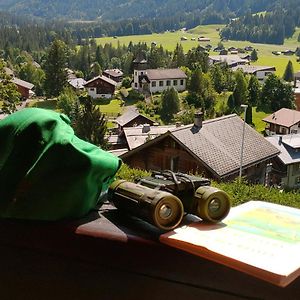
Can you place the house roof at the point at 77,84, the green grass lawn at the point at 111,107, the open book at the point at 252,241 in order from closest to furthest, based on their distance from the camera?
the open book at the point at 252,241
the green grass lawn at the point at 111,107
the house roof at the point at 77,84

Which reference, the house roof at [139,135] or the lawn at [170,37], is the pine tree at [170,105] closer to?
the house roof at [139,135]

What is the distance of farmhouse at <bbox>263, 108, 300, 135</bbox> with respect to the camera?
34.2 m

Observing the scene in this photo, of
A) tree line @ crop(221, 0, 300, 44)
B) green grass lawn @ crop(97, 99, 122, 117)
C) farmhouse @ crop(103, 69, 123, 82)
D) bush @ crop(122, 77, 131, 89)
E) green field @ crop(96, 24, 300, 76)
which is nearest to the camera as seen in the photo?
green grass lawn @ crop(97, 99, 122, 117)

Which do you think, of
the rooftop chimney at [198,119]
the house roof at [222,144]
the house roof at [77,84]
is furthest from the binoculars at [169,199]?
the house roof at [77,84]

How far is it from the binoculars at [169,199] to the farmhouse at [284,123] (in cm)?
3373

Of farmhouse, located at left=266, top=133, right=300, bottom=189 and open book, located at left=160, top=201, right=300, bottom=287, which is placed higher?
open book, located at left=160, top=201, right=300, bottom=287

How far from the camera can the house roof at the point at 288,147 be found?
2134 centimetres

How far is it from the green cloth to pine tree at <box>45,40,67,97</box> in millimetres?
47020

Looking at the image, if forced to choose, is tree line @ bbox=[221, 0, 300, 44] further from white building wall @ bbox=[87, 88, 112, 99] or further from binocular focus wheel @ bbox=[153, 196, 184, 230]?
binocular focus wheel @ bbox=[153, 196, 184, 230]

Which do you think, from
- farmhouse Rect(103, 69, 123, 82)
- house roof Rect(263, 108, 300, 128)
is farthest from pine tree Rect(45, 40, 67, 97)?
house roof Rect(263, 108, 300, 128)

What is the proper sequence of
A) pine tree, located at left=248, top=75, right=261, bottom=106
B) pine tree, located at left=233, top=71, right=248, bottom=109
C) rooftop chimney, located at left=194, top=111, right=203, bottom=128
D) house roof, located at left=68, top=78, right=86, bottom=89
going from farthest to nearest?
house roof, located at left=68, top=78, right=86, bottom=89, pine tree, located at left=248, top=75, right=261, bottom=106, pine tree, located at left=233, top=71, right=248, bottom=109, rooftop chimney, located at left=194, top=111, right=203, bottom=128

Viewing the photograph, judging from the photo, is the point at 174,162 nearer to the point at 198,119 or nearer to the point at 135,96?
the point at 198,119

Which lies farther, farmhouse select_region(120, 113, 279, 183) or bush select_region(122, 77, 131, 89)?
bush select_region(122, 77, 131, 89)

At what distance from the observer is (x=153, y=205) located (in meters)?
1.25
